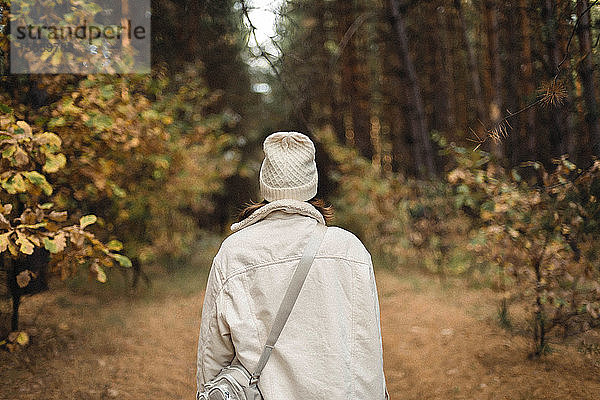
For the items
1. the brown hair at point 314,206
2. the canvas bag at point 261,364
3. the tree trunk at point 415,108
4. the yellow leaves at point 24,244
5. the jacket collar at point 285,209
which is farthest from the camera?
the tree trunk at point 415,108

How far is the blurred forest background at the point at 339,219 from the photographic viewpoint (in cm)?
440

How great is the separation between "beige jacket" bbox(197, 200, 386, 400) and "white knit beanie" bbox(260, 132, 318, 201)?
67 mm

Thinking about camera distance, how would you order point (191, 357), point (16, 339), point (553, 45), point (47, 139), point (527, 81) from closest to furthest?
point (47, 139), point (16, 339), point (553, 45), point (191, 357), point (527, 81)

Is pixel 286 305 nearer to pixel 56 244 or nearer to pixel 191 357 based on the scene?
pixel 56 244

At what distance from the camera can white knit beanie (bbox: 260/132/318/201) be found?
233cm

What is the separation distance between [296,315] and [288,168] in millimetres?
597

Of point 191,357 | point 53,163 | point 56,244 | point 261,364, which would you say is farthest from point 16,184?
point 191,357

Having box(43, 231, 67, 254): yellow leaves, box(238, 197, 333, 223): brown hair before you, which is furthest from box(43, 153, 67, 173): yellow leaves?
box(238, 197, 333, 223): brown hair

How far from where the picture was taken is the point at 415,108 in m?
9.77

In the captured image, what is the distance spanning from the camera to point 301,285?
2.19m

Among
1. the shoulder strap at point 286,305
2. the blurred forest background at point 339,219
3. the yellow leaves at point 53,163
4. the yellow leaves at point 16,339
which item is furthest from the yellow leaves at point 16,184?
the shoulder strap at point 286,305

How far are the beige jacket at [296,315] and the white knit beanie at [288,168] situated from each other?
67 millimetres

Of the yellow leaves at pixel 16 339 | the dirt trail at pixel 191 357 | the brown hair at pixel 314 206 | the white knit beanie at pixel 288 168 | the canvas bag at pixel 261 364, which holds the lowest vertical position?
the dirt trail at pixel 191 357

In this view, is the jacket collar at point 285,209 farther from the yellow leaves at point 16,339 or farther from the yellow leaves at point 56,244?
the yellow leaves at point 16,339
